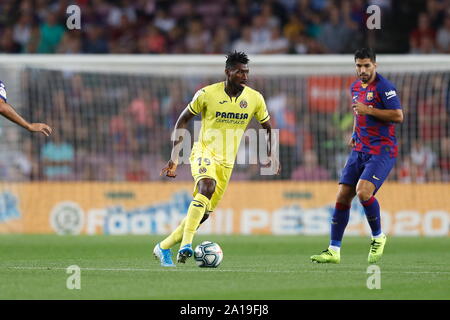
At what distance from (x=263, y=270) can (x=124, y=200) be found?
8.44 m

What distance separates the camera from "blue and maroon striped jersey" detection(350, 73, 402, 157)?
1145 centimetres

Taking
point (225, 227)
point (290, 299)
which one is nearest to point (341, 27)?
point (225, 227)

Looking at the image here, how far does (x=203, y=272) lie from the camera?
399 inches

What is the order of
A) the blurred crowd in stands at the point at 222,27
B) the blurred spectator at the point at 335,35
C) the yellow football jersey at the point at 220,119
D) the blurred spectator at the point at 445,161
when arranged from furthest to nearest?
the blurred crowd in stands at the point at 222,27
the blurred spectator at the point at 335,35
the blurred spectator at the point at 445,161
the yellow football jersey at the point at 220,119

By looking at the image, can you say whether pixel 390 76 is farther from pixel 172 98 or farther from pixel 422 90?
pixel 172 98

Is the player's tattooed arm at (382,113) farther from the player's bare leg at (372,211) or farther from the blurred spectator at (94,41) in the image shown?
the blurred spectator at (94,41)

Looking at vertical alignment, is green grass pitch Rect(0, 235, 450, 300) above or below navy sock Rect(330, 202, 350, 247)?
below

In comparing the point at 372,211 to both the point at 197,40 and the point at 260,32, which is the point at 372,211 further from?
the point at 197,40

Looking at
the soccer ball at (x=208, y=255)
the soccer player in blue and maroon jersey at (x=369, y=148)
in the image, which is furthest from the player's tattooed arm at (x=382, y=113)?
the soccer ball at (x=208, y=255)

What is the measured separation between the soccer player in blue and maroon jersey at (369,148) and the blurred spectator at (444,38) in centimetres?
1064

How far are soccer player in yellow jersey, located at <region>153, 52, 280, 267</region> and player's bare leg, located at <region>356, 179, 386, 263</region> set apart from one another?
146 centimetres

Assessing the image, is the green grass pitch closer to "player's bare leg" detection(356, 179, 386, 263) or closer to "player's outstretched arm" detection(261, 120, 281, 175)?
"player's bare leg" detection(356, 179, 386, 263)

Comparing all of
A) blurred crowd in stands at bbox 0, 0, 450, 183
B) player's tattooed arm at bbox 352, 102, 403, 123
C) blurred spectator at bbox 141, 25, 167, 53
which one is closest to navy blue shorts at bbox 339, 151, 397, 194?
player's tattooed arm at bbox 352, 102, 403, 123

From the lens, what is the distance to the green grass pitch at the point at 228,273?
8.48 meters
